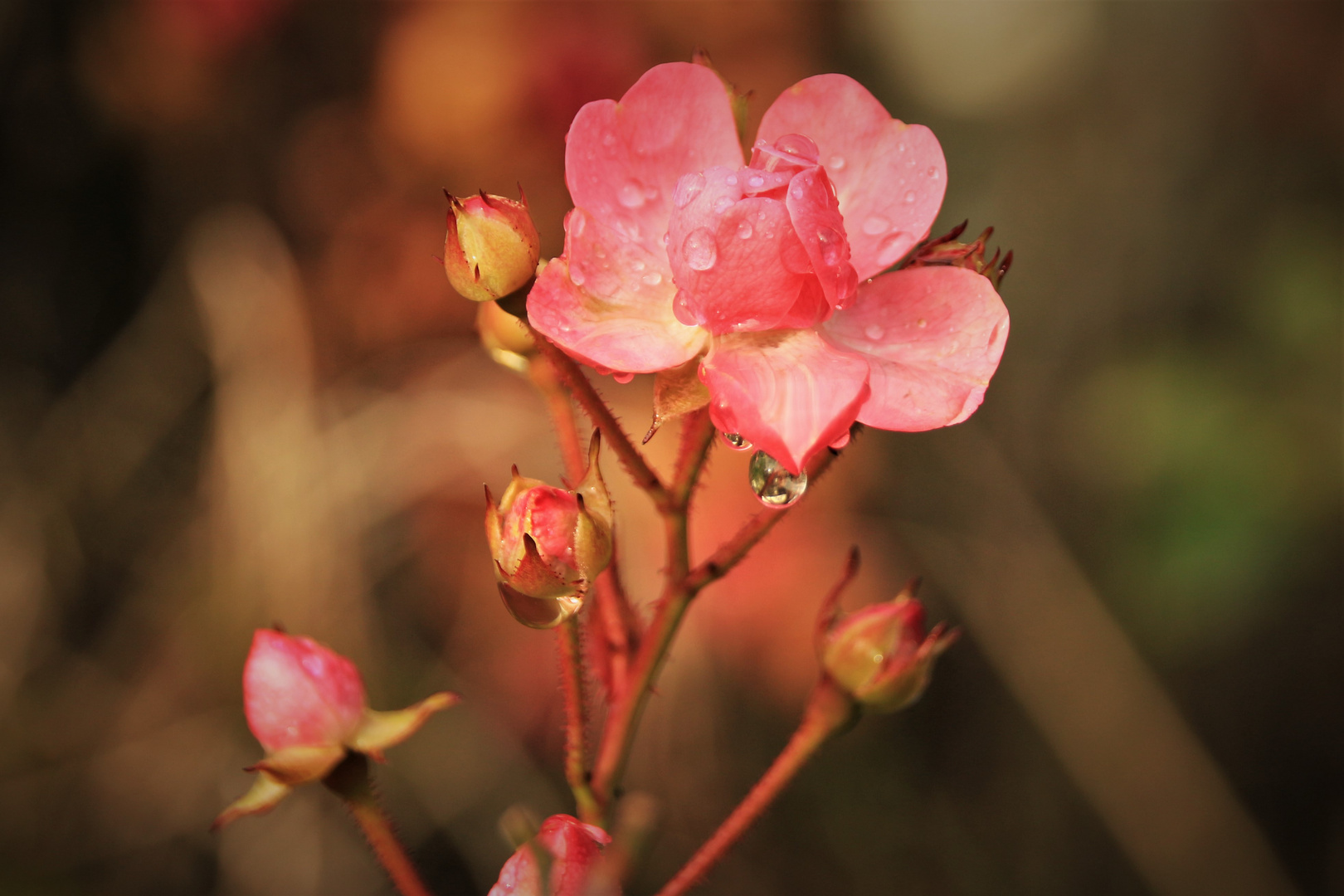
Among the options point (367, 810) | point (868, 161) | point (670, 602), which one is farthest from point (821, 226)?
point (367, 810)

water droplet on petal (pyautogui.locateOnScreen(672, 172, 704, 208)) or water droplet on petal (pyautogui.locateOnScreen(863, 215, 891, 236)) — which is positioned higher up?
water droplet on petal (pyautogui.locateOnScreen(672, 172, 704, 208))

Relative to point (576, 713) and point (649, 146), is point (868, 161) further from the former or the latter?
point (576, 713)

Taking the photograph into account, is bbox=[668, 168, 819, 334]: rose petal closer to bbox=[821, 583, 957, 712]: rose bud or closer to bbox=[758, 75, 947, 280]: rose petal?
bbox=[758, 75, 947, 280]: rose petal

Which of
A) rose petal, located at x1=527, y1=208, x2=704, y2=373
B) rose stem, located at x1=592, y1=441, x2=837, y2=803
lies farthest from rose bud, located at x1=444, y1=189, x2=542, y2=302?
rose stem, located at x1=592, y1=441, x2=837, y2=803

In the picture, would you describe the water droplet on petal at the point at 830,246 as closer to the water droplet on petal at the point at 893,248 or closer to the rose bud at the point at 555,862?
the water droplet on petal at the point at 893,248

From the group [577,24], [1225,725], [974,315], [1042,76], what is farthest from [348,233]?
[1225,725]

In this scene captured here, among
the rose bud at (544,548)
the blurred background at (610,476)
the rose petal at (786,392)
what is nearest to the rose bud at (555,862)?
the rose bud at (544,548)

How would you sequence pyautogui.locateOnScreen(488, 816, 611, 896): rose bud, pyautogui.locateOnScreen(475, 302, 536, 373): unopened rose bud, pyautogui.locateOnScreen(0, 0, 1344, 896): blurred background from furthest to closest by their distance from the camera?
pyautogui.locateOnScreen(0, 0, 1344, 896): blurred background → pyautogui.locateOnScreen(475, 302, 536, 373): unopened rose bud → pyautogui.locateOnScreen(488, 816, 611, 896): rose bud
